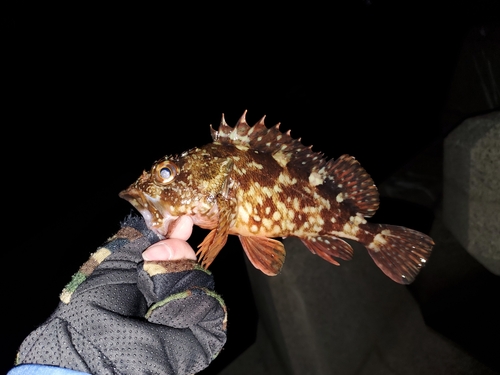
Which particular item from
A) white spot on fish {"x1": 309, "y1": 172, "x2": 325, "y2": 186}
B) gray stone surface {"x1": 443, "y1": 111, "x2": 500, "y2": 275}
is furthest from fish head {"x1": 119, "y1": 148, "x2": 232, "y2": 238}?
gray stone surface {"x1": 443, "y1": 111, "x2": 500, "y2": 275}

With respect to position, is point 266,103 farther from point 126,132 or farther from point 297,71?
point 126,132

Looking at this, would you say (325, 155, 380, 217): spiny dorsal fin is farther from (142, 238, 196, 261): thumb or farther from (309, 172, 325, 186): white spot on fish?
(142, 238, 196, 261): thumb

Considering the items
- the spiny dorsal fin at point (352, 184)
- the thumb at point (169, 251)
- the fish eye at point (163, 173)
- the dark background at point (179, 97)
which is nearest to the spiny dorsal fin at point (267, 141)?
the spiny dorsal fin at point (352, 184)

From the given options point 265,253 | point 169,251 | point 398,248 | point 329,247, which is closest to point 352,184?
point 329,247

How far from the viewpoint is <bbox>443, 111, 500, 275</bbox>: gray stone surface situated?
4.62 meters

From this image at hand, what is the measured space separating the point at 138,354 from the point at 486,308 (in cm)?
531

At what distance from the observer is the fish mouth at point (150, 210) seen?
221 cm

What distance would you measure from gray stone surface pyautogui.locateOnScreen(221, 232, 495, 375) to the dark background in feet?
4.26

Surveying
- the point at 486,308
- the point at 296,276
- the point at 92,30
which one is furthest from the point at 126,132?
the point at 486,308

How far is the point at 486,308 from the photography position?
4910 millimetres

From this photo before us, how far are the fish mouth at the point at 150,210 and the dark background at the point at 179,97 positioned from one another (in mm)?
3185

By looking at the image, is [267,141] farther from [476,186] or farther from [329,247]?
[476,186]

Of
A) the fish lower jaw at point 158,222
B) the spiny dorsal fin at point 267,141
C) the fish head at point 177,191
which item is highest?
the spiny dorsal fin at point 267,141

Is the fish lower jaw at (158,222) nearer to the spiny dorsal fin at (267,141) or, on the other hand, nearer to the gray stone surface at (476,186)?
the spiny dorsal fin at (267,141)
